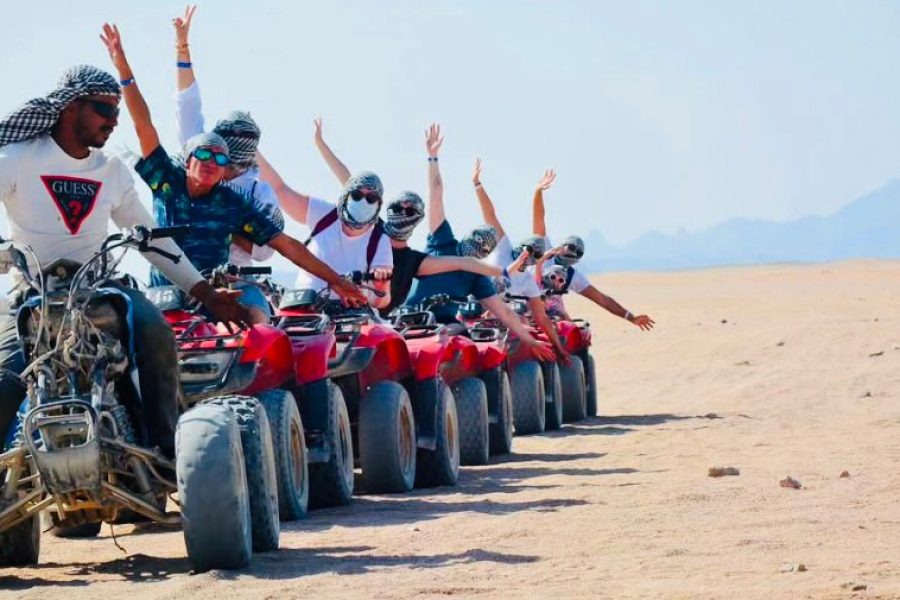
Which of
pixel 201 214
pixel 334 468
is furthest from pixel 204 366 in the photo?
pixel 334 468

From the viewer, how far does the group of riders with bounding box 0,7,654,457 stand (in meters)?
9.40

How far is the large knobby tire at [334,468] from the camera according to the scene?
41.2ft

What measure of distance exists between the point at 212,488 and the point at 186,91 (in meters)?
5.81

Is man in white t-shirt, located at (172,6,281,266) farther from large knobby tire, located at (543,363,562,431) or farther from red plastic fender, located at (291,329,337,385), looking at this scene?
large knobby tire, located at (543,363,562,431)

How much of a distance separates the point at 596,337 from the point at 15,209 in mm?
34407

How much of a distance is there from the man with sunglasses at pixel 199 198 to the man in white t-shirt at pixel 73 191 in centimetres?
224

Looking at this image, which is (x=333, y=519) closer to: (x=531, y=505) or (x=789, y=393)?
(x=531, y=505)

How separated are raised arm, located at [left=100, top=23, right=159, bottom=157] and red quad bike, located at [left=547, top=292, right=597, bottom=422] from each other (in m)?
10.2

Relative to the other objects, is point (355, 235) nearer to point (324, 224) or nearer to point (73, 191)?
point (324, 224)

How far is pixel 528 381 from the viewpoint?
65.1 ft

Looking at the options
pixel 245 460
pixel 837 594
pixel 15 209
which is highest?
pixel 15 209

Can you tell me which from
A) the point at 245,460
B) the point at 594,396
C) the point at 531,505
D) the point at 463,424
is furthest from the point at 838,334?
the point at 245,460

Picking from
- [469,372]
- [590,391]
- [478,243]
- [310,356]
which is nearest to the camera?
[310,356]

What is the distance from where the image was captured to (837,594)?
8242 millimetres
